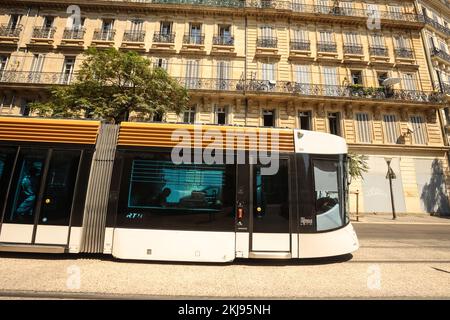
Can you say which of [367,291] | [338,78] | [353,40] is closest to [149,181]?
[367,291]

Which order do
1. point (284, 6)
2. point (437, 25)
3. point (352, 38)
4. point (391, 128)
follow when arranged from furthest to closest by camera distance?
point (437, 25)
point (352, 38)
point (284, 6)
point (391, 128)

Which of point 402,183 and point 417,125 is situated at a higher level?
point 417,125

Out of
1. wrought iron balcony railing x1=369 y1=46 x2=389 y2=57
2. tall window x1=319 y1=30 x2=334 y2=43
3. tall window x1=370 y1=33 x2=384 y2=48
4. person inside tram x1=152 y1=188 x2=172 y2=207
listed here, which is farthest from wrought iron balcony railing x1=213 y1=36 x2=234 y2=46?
person inside tram x1=152 y1=188 x2=172 y2=207

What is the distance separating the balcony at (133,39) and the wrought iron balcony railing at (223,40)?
19.5 feet

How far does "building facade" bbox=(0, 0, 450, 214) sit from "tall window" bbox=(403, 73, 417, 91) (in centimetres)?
12

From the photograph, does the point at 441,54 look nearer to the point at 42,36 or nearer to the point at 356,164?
the point at 356,164

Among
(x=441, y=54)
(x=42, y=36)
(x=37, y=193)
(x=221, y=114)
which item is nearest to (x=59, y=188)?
(x=37, y=193)

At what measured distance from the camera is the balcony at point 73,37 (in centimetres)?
1805

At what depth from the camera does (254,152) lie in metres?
5.09

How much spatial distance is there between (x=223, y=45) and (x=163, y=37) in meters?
5.01

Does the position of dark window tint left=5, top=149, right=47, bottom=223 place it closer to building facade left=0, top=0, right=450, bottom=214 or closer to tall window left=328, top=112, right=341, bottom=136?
building facade left=0, top=0, right=450, bottom=214

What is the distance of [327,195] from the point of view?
5.11 meters
